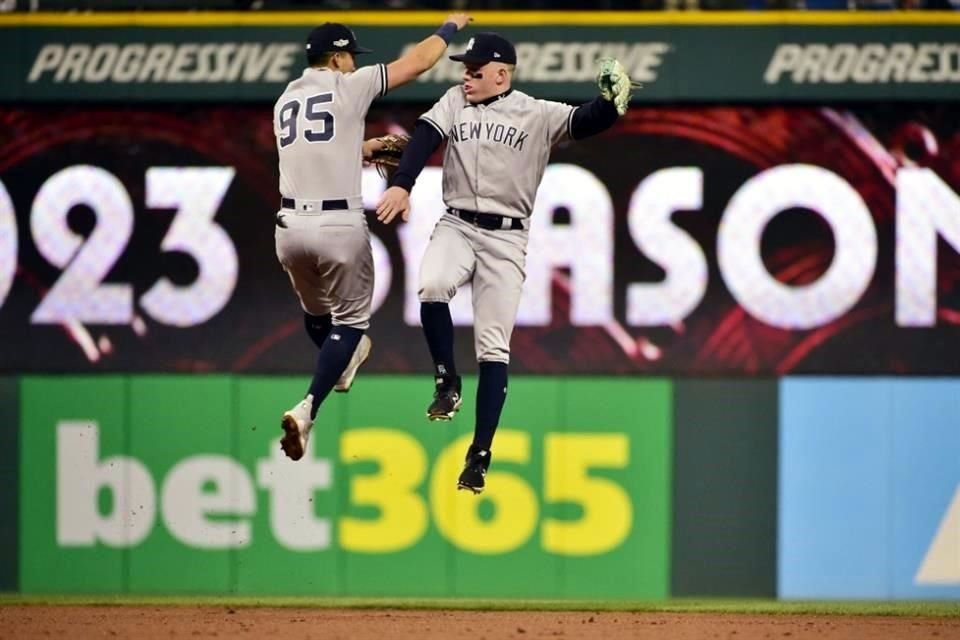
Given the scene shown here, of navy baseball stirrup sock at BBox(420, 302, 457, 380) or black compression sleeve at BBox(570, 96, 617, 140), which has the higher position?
black compression sleeve at BBox(570, 96, 617, 140)

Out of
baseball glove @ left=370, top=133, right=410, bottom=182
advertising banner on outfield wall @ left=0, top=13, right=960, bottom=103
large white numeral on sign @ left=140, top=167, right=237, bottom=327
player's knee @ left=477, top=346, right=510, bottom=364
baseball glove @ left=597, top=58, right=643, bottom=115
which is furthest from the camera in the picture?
large white numeral on sign @ left=140, top=167, right=237, bottom=327

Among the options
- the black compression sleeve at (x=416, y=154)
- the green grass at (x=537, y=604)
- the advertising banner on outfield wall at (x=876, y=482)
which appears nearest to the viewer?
the black compression sleeve at (x=416, y=154)

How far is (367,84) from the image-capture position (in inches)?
398

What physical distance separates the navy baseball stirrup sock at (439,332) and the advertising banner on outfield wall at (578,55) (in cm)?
366

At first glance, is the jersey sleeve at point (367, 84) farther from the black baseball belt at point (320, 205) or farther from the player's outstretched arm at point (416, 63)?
the black baseball belt at point (320, 205)

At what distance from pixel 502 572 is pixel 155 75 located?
3.77m

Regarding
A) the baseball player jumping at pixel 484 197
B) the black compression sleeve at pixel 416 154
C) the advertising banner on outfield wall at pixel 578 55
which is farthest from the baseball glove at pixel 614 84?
the advertising banner on outfield wall at pixel 578 55

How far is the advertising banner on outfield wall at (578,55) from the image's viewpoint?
1363 centimetres

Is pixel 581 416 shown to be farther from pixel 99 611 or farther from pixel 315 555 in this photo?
pixel 99 611

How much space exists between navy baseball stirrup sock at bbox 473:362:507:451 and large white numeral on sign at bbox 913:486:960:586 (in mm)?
4477

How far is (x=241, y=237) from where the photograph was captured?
14.1 metres

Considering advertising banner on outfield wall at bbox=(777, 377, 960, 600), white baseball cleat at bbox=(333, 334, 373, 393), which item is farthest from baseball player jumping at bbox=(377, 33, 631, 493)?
advertising banner on outfield wall at bbox=(777, 377, 960, 600)

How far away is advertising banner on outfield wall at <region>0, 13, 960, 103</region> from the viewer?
44.7 feet

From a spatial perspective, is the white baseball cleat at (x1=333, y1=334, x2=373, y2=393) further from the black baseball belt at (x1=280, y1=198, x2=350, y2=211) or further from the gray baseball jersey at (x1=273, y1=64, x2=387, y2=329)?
the black baseball belt at (x1=280, y1=198, x2=350, y2=211)
